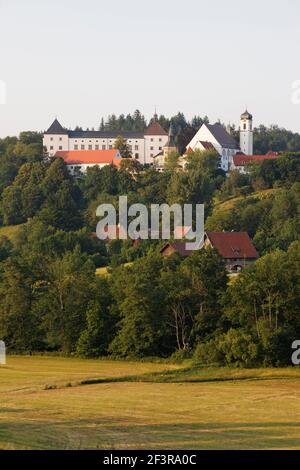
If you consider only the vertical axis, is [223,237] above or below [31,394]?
above

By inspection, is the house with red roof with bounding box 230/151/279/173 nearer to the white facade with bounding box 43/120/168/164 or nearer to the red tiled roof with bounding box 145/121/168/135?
the white facade with bounding box 43/120/168/164

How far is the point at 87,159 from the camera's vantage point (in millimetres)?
120562

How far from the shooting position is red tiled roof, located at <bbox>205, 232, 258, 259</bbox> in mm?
66188

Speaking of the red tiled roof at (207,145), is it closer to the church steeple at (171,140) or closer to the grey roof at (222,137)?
the grey roof at (222,137)

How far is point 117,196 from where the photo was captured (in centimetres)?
9656

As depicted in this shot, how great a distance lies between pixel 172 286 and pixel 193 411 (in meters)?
17.4

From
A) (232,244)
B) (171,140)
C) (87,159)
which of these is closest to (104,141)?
(171,140)

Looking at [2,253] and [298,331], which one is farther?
[2,253]

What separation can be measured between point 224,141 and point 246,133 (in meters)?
7.66

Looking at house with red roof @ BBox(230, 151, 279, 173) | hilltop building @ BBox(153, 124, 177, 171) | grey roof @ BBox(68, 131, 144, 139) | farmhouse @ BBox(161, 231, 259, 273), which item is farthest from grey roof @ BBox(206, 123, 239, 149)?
farmhouse @ BBox(161, 231, 259, 273)

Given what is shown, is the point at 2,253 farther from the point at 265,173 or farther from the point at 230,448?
the point at 230,448

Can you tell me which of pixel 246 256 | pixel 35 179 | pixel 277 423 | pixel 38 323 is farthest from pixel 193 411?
pixel 35 179

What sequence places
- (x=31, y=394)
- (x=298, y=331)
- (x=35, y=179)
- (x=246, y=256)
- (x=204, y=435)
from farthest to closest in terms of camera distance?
1. (x=35, y=179)
2. (x=246, y=256)
3. (x=298, y=331)
4. (x=31, y=394)
5. (x=204, y=435)

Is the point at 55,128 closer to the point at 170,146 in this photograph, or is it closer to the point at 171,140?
the point at 171,140
